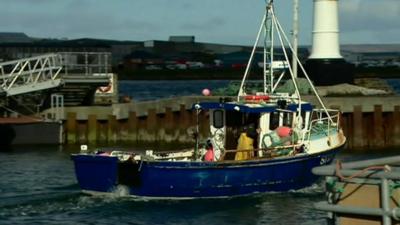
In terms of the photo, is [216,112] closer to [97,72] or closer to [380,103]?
[380,103]

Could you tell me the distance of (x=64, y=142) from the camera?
129ft

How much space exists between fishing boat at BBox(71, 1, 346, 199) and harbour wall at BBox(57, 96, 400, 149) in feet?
40.4

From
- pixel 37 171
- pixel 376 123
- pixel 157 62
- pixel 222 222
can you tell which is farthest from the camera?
pixel 157 62

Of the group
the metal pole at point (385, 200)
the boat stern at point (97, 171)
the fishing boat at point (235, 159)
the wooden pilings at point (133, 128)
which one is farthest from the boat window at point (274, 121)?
the metal pole at point (385, 200)

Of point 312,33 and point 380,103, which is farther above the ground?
point 312,33

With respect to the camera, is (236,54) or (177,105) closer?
(177,105)

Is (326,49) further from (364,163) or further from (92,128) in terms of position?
(364,163)

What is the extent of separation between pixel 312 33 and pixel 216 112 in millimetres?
18213

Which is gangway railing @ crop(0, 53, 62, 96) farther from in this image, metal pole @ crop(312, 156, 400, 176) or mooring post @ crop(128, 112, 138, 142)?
metal pole @ crop(312, 156, 400, 176)

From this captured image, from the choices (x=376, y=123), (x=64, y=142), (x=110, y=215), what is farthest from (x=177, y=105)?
(x=110, y=215)

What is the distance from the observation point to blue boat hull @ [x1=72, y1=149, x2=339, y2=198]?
70.4 feet

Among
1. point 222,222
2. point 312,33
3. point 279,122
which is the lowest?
point 222,222

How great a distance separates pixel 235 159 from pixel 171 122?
17015 mm

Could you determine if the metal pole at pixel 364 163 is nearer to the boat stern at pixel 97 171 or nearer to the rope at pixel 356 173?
the rope at pixel 356 173
